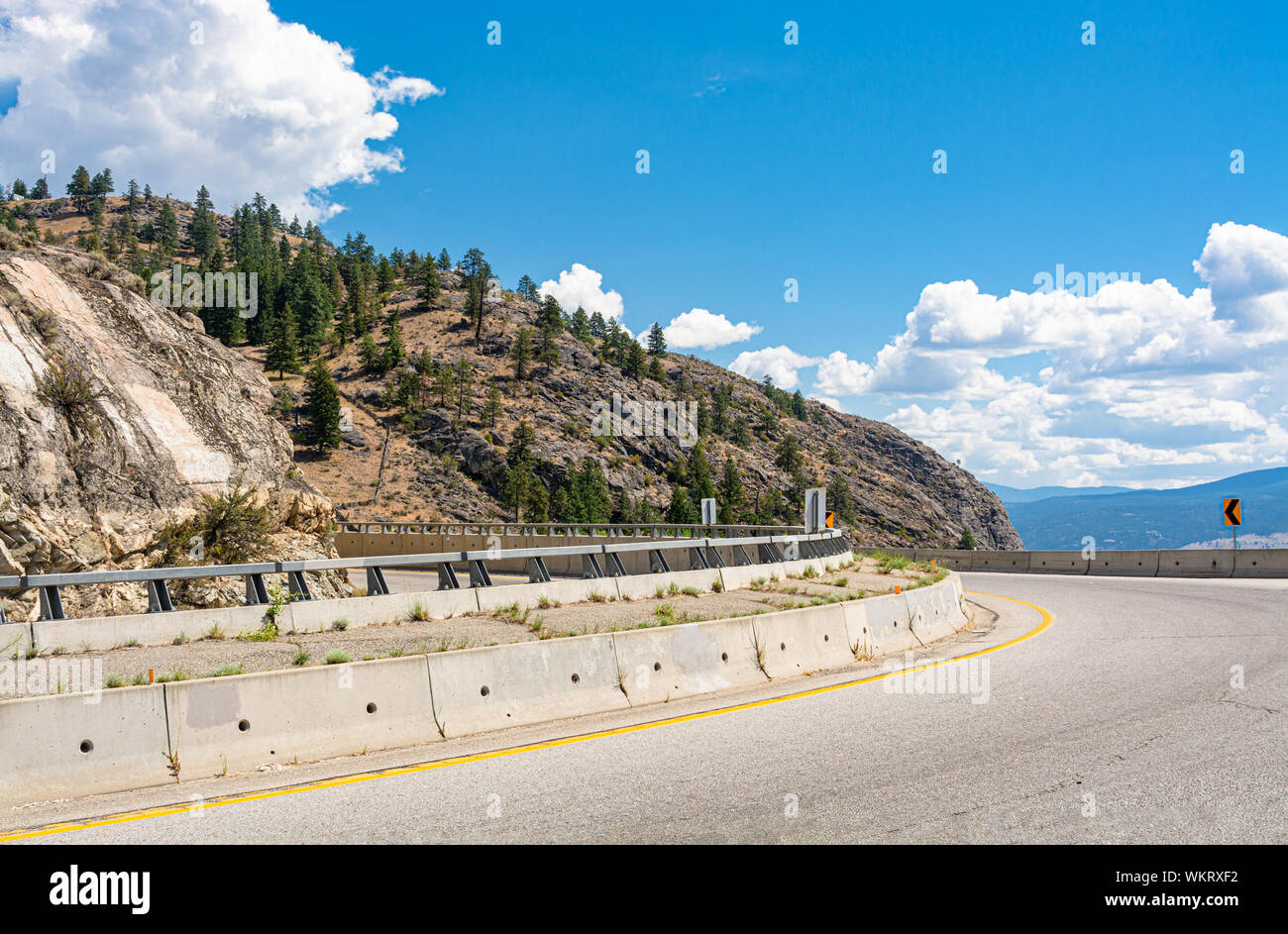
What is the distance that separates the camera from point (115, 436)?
1694cm

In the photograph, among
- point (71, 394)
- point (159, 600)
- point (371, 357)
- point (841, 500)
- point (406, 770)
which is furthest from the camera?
point (841, 500)

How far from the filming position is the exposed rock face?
15.0m

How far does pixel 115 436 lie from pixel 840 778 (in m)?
16.6

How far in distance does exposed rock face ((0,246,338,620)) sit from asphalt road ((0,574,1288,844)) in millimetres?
11465

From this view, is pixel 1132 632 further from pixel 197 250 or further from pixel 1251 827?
pixel 197 250

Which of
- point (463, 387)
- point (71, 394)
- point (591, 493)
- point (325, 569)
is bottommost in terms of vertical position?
point (325, 569)

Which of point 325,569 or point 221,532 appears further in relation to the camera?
point 221,532

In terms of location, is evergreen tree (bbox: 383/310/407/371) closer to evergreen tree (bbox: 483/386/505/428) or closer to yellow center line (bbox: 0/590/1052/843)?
evergreen tree (bbox: 483/386/505/428)

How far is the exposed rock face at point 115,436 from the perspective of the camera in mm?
14953

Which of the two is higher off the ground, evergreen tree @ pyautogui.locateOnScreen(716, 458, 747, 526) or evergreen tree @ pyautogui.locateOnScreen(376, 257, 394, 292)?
evergreen tree @ pyautogui.locateOnScreen(376, 257, 394, 292)

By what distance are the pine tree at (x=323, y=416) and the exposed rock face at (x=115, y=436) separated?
243 ft

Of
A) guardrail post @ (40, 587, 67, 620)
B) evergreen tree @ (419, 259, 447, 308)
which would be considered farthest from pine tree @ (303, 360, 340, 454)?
guardrail post @ (40, 587, 67, 620)

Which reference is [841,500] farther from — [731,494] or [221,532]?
[221,532]

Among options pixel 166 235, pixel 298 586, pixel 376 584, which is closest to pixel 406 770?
pixel 298 586
